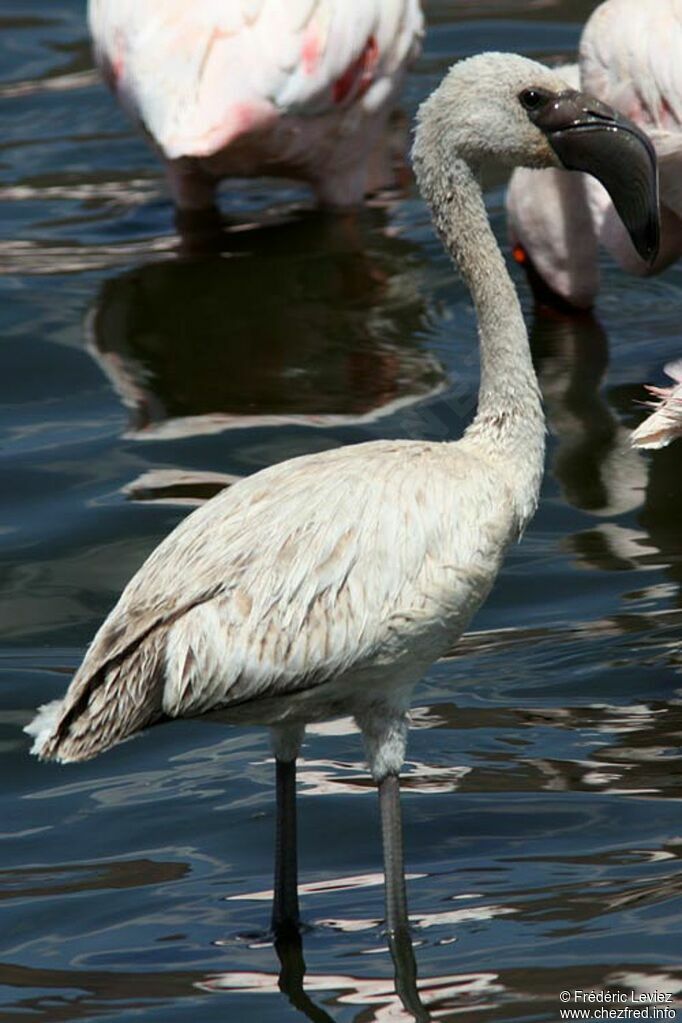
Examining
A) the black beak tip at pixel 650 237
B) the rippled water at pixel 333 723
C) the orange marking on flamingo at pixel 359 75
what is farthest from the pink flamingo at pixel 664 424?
the orange marking on flamingo at pixel 359 75

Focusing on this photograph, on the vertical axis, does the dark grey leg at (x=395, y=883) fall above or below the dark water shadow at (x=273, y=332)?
above

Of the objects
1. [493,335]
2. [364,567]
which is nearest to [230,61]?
[493,335]

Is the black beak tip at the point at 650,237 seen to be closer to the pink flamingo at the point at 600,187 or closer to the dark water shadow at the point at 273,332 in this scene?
the pink flamingo at the point at 600,187

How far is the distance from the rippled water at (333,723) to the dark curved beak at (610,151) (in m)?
1.42

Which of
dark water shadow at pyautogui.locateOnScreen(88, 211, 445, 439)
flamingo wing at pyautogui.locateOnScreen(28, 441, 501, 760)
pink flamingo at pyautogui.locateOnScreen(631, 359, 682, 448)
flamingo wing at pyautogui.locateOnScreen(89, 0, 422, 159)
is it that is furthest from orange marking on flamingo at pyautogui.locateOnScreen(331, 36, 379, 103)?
flamingo wing at pyautogui.locateOnScreen(28, 441, 501, 760)

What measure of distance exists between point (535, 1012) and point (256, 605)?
1035 millimetres

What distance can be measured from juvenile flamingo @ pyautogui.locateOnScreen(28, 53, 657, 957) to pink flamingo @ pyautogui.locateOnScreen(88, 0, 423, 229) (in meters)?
3.85

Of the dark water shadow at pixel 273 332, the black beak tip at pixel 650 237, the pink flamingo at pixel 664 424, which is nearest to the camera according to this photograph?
the black beak tip at pixel 650 237

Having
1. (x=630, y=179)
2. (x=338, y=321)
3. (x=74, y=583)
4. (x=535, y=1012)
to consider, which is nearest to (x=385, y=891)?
(x=535, y=1012)

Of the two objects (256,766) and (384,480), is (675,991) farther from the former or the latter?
(256,766)

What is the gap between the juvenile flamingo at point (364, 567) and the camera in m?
4.75

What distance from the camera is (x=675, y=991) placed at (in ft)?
15.1

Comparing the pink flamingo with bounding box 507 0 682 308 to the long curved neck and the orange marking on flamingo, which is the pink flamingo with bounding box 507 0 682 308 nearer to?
the orange marking on flamingo

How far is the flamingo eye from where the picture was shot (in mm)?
5109
